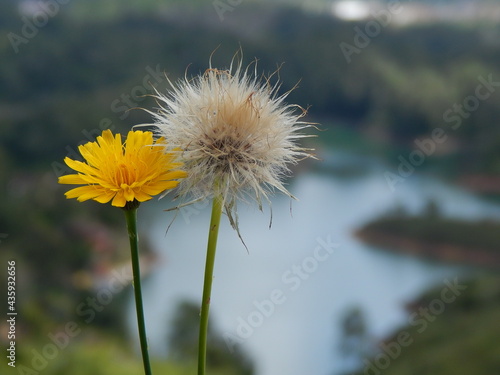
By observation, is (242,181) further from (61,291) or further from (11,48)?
(11,48)

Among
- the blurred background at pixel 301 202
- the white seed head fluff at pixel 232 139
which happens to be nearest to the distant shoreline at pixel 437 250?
the blurred background at pixel 301 202

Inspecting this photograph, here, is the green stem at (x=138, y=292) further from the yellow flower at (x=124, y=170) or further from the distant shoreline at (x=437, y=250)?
the distant shoreline at (x=437, y=250)

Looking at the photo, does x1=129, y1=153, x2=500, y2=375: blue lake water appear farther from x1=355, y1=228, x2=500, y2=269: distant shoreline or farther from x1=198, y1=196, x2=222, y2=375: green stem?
x1=198, y1=196, x2=222, y2=375: green stem

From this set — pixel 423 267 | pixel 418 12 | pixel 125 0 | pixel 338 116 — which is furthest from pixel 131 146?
pixel 125 0

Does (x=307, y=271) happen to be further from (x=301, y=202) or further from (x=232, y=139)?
(x=232, y=139)

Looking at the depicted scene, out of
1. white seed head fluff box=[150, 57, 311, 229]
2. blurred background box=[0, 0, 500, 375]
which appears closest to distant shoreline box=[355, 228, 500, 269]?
blurred background box=[0, 0, 500, 375]

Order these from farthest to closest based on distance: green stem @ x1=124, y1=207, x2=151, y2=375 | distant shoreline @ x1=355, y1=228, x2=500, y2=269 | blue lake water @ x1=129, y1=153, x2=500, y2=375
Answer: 1. distant shoreline @ x1=355, y1=228, x2=500, y2=269
2. blue lake water @ x1=129, y1=153, x2=500, y2=375
3. green stem @ x1=124, y1=207, x2=151, y2=375
